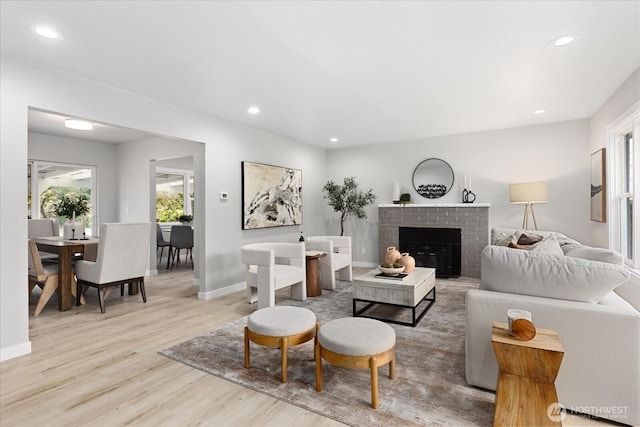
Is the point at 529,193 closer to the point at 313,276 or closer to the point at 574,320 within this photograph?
the point at 313,276

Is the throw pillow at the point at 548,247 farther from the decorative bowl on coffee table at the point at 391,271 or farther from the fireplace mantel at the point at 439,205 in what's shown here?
the fireplace mantel at the point at 439,205

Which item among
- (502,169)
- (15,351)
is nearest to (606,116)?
(502,169)

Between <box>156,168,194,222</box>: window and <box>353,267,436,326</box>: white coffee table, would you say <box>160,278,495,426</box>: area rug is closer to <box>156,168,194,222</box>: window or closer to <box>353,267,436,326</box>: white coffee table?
<box>353,267,436,326</box>: white coffee table

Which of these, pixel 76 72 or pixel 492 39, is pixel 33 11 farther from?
pixel 492 39

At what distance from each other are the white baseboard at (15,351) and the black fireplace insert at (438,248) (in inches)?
207

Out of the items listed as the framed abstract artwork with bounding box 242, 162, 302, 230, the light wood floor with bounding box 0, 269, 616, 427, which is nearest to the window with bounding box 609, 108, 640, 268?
the light wood floor with bounding box 0, 269, 616, 427

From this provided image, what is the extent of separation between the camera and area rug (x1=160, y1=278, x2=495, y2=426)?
6.21 feet

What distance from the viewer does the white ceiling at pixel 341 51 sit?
84.2 inches

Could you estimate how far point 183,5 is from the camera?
6.77ft

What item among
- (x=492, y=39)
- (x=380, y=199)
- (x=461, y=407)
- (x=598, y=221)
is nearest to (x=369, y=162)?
(x=380, y=199)

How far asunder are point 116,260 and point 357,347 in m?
3.35

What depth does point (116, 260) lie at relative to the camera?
3984 mm

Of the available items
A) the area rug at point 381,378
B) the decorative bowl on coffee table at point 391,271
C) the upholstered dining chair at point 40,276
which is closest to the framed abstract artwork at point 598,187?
the area rug at point 381,378

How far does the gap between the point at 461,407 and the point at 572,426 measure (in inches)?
21.5
